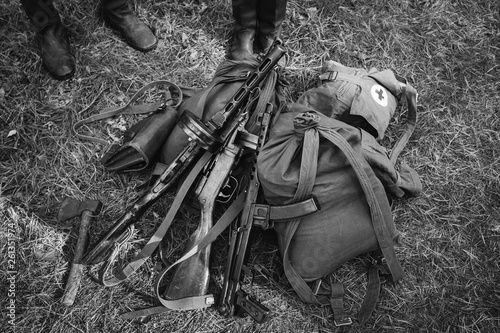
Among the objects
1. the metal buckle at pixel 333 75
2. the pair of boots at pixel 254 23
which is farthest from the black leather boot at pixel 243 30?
the metal buckle at pixel 333 75

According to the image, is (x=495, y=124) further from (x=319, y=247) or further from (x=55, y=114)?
(x=55, y=114)

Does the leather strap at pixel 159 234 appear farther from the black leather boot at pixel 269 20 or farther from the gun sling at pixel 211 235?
the black leather boot at pixel 269 20

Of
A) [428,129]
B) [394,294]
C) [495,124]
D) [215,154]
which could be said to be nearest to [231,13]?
[215,154]

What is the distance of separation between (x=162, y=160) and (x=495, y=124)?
11.0ft

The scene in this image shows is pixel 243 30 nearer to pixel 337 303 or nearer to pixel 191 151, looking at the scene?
pixel 191 151

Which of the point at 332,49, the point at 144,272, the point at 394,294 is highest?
the point at 332,49

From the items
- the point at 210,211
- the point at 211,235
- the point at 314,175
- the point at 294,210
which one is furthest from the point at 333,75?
the point at 211,235

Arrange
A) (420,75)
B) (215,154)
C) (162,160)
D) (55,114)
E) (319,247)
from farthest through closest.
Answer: (420,75) → (55,114) → (162,160) → (215,154) → (319,247)

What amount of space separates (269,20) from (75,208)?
102 inches

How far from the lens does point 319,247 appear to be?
290 centimetres

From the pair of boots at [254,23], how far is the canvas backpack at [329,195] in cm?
111

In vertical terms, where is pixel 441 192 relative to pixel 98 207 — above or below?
below

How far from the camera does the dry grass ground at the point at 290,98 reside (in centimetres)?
317

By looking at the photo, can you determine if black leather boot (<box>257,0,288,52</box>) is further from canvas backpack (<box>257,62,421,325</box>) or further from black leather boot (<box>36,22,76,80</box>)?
black leather boot (<box>36,22,76,80</box>)
